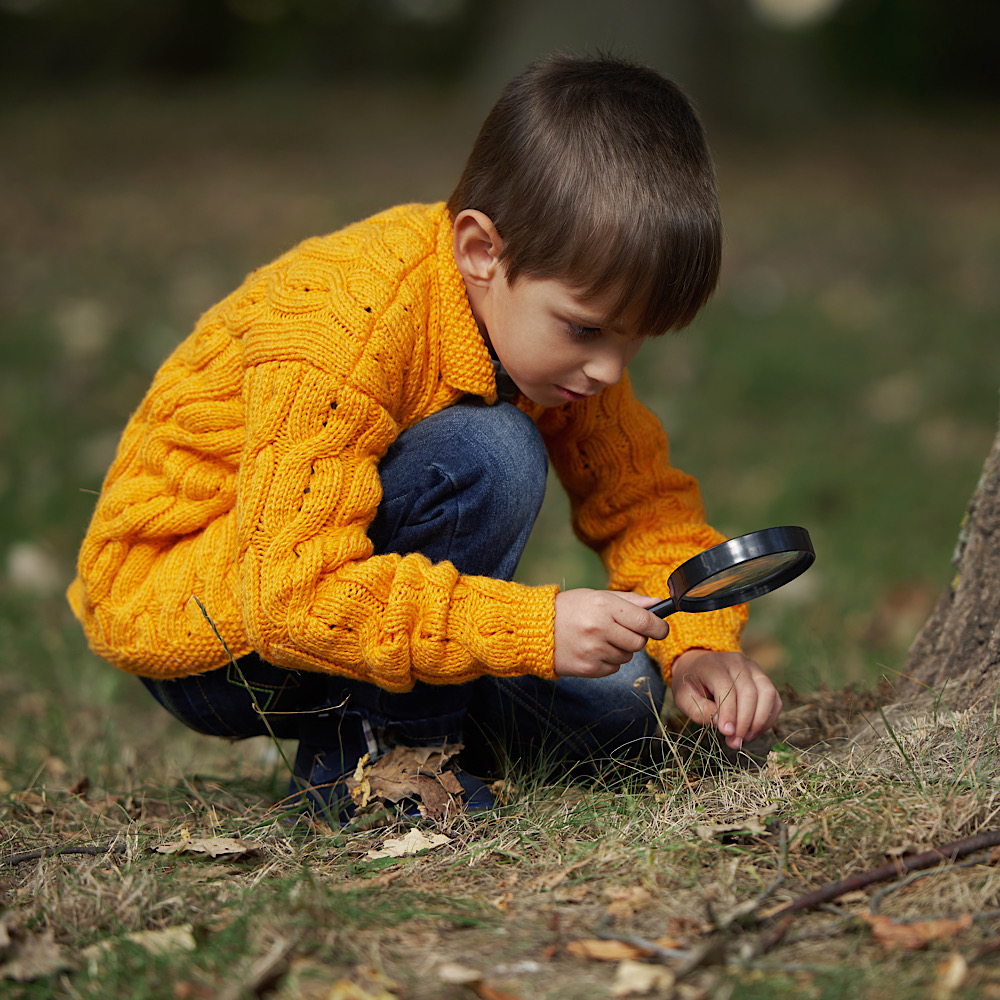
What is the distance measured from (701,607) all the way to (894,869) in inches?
18.4

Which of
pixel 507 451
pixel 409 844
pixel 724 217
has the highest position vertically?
pixel 724 217

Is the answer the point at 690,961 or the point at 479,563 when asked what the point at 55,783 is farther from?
the point at 690,961

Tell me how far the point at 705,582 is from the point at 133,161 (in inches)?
302

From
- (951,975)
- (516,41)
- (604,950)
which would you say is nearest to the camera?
(951,975)

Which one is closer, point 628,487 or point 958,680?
point 958,680

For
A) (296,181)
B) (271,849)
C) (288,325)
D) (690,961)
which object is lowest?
(271,849)

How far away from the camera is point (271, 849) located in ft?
5.47

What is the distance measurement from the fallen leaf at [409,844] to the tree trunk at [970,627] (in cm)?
84

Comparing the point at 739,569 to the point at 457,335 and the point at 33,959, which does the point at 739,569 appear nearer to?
the point at 457,335

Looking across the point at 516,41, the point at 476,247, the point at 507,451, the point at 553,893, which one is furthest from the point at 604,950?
the point at 516,41

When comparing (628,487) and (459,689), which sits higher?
(628,487)

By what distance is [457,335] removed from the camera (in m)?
1.81

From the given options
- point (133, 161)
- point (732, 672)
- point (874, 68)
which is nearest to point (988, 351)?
point (732, 672)

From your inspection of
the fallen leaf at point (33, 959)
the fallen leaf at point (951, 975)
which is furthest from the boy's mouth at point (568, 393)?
the fallen leaf at point (33, 959)
